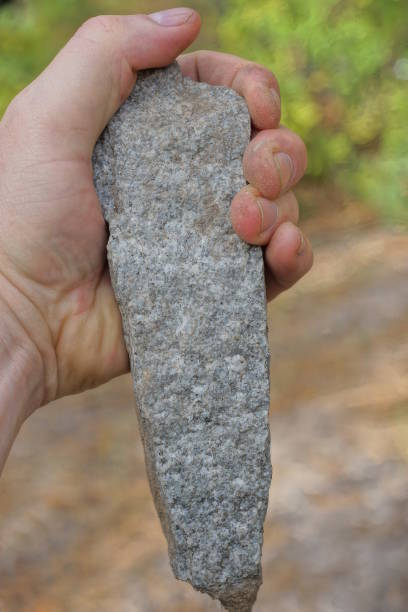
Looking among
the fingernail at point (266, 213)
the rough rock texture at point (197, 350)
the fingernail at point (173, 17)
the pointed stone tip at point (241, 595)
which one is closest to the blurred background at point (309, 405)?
the pointed stone tip at point (241, 595)

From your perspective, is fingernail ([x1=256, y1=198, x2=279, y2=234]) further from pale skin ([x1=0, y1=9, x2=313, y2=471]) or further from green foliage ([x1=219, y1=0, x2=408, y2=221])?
green foliage ([x1=219, y1=0, x2=408, y2=221])

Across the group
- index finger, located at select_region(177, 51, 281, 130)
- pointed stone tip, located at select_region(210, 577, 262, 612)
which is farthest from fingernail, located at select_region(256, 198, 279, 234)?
pointed stone tip, located at select_region(210, 577, 262, 612)

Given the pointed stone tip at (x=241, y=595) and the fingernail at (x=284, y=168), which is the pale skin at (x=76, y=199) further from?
the pointed stone tip at (x=241, y=595)

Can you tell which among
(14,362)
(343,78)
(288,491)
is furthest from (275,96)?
(343,78)

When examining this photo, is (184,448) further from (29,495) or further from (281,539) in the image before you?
(29,495)

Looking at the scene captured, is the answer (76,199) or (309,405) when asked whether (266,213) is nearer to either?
(76,199)

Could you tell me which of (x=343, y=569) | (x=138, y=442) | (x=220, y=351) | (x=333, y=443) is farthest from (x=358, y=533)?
(x=220, y=351)

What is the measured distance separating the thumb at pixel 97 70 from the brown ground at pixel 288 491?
1668 millimetres

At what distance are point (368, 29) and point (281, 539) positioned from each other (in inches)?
115

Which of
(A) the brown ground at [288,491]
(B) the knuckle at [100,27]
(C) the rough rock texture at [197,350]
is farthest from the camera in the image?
(A) the brown ground at [288,491]

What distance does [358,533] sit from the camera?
9.37ft

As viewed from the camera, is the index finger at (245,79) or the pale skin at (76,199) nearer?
the pale skin at (76,199)

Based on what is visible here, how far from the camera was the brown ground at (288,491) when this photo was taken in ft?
9.02

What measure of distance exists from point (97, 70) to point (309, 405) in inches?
77.1
